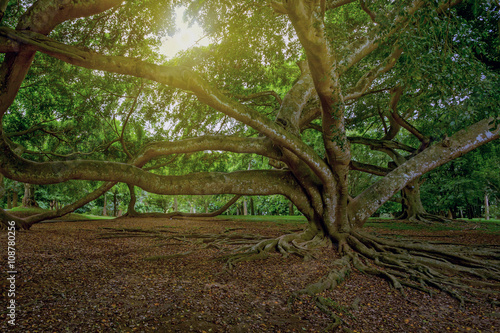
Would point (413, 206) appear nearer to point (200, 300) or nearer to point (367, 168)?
point (367, 168)

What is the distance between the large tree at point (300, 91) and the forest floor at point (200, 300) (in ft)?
1.91

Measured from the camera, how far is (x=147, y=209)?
5788 cm

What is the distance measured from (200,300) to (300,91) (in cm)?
687

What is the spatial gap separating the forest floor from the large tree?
0.58 meters

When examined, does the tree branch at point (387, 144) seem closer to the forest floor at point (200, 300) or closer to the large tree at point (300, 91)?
the large tree at point (300, 91)

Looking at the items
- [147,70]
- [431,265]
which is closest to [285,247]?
[431,265]

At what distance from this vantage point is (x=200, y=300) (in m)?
3.93

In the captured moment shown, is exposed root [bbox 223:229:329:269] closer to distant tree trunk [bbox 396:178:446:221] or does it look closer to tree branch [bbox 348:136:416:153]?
tree branch [bbox 348:136:416:153]

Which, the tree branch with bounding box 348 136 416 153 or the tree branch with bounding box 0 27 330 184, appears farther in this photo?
the tree branch with bounding box 348 136 416 153

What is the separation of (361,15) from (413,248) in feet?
29.6

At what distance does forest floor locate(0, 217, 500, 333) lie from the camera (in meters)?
3.23

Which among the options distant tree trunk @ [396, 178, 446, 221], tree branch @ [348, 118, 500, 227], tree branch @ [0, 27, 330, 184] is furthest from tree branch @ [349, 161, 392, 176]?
tree branch @ [0, 27, 330, 184]

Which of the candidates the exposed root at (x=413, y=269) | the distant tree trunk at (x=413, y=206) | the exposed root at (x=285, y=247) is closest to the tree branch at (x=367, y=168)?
the distant tree trunk at (x=413, y=206)

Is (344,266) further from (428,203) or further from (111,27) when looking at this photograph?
(428,203)
